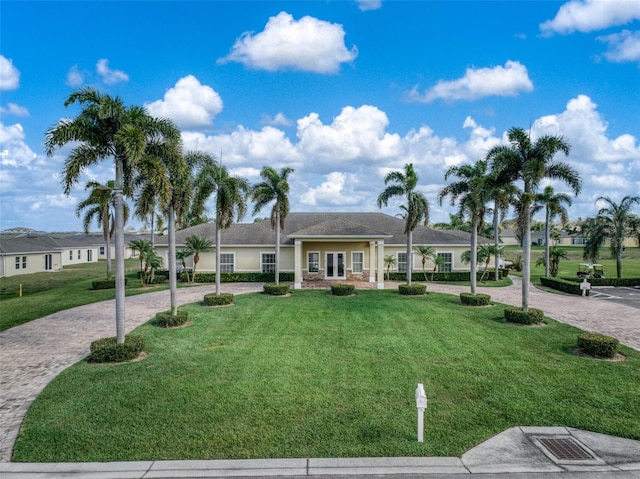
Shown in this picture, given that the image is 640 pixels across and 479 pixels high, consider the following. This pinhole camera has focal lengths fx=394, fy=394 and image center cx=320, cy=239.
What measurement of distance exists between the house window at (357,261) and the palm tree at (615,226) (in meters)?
17.6

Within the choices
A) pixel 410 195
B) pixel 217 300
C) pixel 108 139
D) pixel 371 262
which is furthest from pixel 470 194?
pixel 108 139

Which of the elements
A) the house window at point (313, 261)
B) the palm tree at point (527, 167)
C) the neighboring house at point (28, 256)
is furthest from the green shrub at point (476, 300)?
the neighboring house at point (28, 256)

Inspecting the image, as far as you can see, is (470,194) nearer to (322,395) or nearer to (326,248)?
(326,248)

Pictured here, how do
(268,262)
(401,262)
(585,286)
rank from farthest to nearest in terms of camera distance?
(401,262) < (268,262) < (585,286)

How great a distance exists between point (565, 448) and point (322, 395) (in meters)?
4.89

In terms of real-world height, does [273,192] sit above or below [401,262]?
above

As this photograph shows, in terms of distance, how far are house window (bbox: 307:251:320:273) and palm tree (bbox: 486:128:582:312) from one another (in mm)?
15617

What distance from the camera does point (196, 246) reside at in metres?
29.9

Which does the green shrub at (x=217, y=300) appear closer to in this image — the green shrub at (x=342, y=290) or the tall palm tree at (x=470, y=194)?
the green shrub at (x=342, y=290)

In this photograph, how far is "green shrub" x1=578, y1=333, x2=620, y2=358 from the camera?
11.8 m

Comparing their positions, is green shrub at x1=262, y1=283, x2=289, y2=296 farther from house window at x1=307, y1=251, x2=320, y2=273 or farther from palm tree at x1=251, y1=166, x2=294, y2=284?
house window at x1=307, y1=251, x2=320, y2=273

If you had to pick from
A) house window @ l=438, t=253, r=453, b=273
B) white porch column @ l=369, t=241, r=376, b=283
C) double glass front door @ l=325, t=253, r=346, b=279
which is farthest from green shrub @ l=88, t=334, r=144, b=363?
house window @ l=438, t=253, r=453, b=273

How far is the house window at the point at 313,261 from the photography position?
30266mm


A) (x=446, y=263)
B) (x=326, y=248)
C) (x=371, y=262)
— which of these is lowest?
(x=446, y=263)
